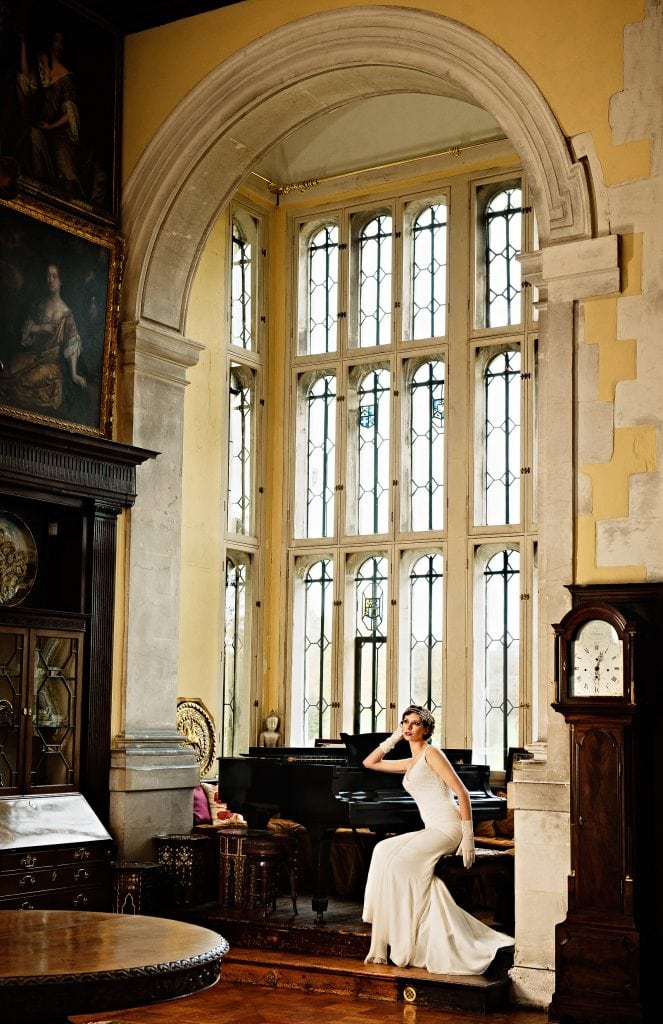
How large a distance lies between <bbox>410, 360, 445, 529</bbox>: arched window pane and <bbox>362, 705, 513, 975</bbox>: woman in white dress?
4251 millimetres

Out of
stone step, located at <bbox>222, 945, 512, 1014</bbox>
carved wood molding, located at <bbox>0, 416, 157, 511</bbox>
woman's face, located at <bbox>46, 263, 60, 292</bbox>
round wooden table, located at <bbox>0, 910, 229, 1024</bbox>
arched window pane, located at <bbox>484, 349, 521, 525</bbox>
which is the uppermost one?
woman's face, located at <bbox>46, 263, 60, 292</bbox>

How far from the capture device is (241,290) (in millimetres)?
13016

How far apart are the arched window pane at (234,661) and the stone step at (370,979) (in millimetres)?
4041

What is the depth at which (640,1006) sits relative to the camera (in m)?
6.68

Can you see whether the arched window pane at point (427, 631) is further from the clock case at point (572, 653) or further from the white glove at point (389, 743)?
the clock case at point (572, 653)

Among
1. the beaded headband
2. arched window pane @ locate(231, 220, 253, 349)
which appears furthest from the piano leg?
arched window pane @ locate(231, 220, 253, 349)

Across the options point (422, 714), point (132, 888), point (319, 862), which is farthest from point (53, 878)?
point (422, 714)

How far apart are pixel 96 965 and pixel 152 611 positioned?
→ 6033mm

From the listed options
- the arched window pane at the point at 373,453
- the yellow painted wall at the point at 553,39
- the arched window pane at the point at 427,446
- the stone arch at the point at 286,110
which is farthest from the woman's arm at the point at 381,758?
the arched window pane at the point at 373,453

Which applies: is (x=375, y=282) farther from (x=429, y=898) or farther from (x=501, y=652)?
(x=429, y=898)

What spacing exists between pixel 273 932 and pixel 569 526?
3.27 meters

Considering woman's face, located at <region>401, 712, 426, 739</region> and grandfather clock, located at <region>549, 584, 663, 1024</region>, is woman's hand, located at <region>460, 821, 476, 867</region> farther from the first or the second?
grandfather clock, located at <region>549, 584, 663, 1024</region>

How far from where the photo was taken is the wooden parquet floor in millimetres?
7023

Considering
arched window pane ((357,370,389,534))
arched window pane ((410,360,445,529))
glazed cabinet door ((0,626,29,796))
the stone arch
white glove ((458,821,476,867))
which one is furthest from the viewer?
arched window pane ((357,370,389,534))
